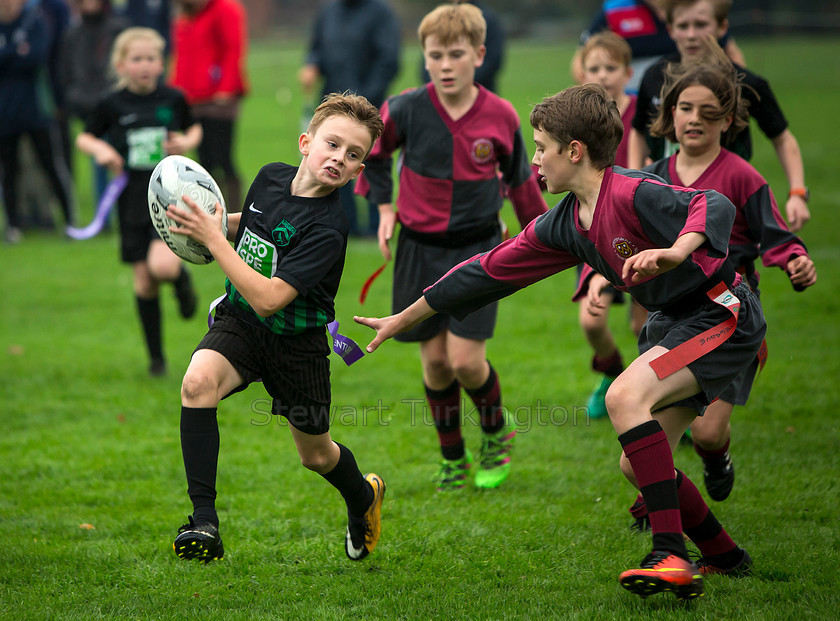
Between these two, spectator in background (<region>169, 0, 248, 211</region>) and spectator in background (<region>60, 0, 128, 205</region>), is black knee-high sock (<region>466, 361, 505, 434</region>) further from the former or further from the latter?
spectator in background (<region>60, 0, 128, 205</region>)

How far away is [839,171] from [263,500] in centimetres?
1162

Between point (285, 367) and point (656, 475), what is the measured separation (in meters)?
1.32

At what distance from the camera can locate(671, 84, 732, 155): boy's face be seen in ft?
12.3

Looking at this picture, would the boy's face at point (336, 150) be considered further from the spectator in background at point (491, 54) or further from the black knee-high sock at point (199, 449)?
the spectator in background at point (491, 54)

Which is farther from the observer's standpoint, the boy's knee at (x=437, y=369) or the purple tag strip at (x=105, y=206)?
the purple tag strip at (x=105, y=206)

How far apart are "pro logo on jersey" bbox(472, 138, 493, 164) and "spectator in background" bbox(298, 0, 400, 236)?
4.88 m

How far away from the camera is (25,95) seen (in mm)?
9984

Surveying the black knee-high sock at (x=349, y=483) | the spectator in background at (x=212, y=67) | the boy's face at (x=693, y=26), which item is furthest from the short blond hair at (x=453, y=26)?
the spectator in background at (x=212, y=67)

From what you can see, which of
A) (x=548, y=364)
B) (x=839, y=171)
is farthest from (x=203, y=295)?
(x=839, y=171)

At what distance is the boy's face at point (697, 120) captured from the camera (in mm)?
3762

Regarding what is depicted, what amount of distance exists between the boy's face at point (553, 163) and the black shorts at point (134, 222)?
3.43 m

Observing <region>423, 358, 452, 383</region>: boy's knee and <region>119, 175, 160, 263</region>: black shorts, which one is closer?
<region>423, 358, 452, 383</region>: boy's knee

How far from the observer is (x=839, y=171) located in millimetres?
13477

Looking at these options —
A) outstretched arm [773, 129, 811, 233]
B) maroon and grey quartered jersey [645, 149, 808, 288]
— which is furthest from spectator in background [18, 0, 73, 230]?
maroon and grey quartered jersey [645, 149, 808, 288]
